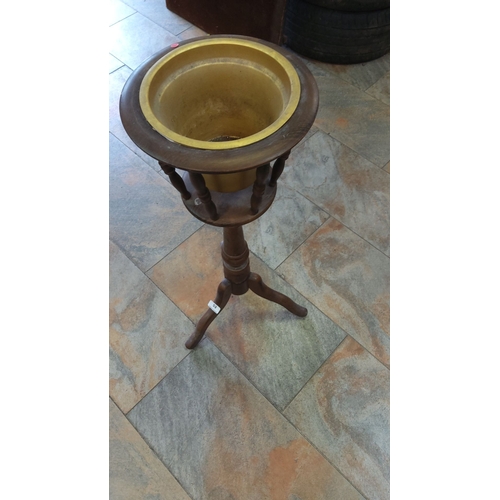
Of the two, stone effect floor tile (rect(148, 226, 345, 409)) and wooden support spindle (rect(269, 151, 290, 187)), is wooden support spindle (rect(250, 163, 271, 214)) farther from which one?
stone effect floor tile (rect(148, 226, 345, 409))

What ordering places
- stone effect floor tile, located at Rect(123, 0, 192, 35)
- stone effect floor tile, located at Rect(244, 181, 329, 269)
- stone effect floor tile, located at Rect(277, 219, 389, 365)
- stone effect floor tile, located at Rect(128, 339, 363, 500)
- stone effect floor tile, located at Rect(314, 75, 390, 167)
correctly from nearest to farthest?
stone effect floor tile, located at Rect(128, 339, 363, 500), stone effect floor tile, located at Rect(277, 219, 389, 365), stone effect floor tile, located at Rect(244, 181, 329, 269), stone effect floor tile, located at Rect(314, 75, 390, 167), stone effect floor tile, located at Rect(123, 0, 192, 35)

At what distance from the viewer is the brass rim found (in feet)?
2.51

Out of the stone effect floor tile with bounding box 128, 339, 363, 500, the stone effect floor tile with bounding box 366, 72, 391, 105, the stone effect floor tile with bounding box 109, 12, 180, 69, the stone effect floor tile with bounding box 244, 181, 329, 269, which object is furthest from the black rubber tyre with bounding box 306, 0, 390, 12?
the stone effect floor tile with bounding box 128, 339, 363, 500

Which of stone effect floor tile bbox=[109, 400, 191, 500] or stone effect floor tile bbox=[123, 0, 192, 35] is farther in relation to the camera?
stone effect floor tile bbox=[123, 0, 192, 35]

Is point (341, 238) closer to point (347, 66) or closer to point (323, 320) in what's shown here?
point (323, 320)

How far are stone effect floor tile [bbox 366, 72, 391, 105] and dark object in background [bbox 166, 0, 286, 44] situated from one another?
0.62 metres

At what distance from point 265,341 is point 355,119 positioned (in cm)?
137

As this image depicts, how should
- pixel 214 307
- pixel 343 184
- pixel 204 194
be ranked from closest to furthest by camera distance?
pixel 204 194, pixel 214 307, pixel 343 184

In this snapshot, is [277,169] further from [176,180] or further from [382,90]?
[382,90]

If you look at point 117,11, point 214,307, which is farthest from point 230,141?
point 117,11

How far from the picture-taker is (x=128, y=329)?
1580 mm

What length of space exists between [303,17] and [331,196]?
1151 millimetres

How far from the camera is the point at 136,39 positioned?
2670 mm
